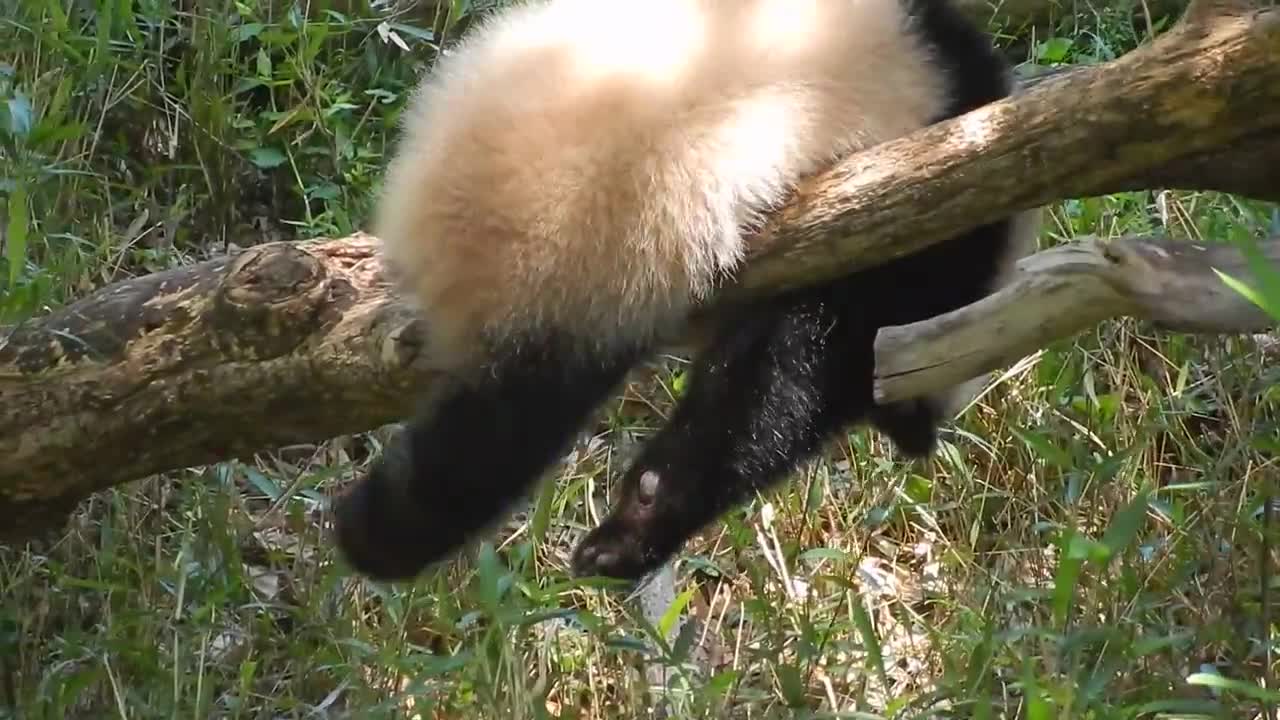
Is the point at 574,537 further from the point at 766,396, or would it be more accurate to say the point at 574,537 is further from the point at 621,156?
the point at 621,156

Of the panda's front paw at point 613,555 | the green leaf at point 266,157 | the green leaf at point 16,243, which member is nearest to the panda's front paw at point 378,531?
the panda's front paw at point 613,555

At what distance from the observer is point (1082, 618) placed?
222cm

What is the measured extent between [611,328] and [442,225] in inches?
11.0

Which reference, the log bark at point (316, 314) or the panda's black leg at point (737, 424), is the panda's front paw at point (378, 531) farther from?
the panda's black leg at point (737, 424)

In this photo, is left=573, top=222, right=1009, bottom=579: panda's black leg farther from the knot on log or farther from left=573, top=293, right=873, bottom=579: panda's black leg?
the knot on log

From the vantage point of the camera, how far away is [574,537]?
2.79 metres

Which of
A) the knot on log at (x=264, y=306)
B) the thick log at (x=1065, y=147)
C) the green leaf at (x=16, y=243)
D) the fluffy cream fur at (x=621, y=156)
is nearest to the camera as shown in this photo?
the thick log at (x=1065, y=147)

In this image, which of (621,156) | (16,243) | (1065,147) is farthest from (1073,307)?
(16,243)

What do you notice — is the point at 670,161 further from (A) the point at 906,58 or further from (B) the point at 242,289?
(B) the point at 242,289

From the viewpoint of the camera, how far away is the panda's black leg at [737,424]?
194 cm

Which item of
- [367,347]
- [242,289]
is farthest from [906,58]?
[242,289]

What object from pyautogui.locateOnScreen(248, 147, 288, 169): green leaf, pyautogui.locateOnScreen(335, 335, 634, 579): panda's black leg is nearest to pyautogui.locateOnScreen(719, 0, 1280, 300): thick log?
pyautogui.locateOnScreen(335, 335, 634, 579): panda's black leg

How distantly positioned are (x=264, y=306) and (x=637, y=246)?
0.56 metres

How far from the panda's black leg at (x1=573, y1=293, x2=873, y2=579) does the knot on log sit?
55 centimetres
